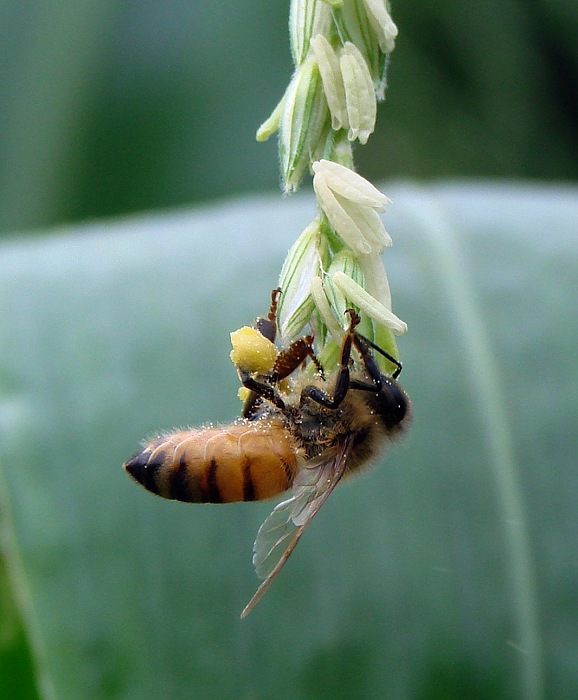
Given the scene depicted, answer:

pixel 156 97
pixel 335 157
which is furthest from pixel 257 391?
pixel 156 97

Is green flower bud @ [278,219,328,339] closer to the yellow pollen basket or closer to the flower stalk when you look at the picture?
the flower stalk

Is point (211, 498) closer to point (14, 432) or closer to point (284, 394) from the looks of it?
point (284, 394)

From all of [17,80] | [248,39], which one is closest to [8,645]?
[17,80]

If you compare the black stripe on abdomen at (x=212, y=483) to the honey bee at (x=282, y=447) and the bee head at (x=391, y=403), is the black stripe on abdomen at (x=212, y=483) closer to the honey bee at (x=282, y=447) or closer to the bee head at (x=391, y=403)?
the honey bee at (x=282, y=447)

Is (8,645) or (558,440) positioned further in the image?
(8,645)

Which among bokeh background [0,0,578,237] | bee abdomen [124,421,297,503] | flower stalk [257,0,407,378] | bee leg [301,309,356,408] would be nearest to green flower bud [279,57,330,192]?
flower stalk [257,0,407,378]

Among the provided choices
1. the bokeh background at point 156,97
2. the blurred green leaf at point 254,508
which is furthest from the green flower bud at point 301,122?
the bokeh background at point 156,97
